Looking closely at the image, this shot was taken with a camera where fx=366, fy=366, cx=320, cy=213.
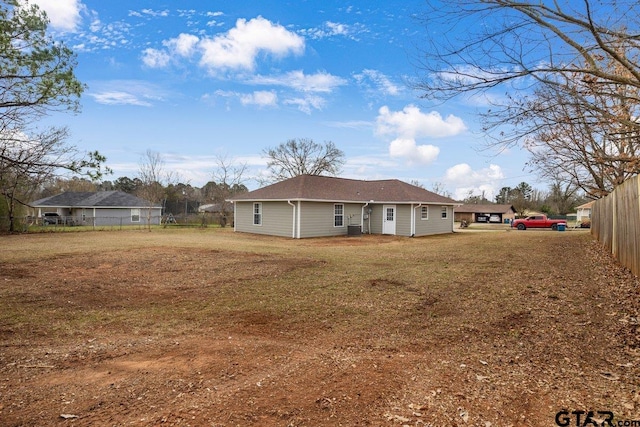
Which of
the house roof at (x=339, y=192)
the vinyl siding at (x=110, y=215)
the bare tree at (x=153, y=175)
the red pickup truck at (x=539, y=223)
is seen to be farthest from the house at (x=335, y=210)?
the vinyl siding at (x=110, y=215)

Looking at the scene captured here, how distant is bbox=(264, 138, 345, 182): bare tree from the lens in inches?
1615

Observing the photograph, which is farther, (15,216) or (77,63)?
(15,216)

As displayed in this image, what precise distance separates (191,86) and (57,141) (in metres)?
8.16

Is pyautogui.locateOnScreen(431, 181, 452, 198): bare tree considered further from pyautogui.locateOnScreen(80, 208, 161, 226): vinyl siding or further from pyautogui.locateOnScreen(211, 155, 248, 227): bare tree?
pyautogui.locateOnScreen(80, 208, 161, 226): vinyl siding

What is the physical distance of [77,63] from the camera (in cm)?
727

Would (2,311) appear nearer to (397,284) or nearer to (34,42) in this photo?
(34,42)

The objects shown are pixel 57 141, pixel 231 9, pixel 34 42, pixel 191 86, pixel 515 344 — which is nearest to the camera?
pixel 515 344

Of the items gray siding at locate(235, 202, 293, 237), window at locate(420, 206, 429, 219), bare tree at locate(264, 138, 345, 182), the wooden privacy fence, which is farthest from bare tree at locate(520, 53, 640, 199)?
bare tree at locate(264, 138, 345, 182)

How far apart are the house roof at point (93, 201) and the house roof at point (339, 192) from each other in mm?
20334

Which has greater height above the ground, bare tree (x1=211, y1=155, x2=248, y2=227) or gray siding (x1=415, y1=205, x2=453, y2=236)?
bare tree (x1=211, y1=155, x2=248, y2=227)

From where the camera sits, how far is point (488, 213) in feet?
183

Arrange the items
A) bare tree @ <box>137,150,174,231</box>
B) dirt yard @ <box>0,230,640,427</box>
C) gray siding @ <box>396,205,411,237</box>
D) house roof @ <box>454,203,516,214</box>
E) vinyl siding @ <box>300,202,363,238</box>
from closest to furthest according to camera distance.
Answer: dirt yard @ <box>0,230,640,427</box> < vinyl siding @ <box>300,202,363,238</box> < gray siding @ <box>396,205,411,237</box> < bare tree @ <box>137,150,174,231</box> < house roof @ <box>454,203,516,214</box>

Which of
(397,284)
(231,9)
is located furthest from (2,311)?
(231,9)

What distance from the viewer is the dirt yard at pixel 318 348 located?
2.83 metres
